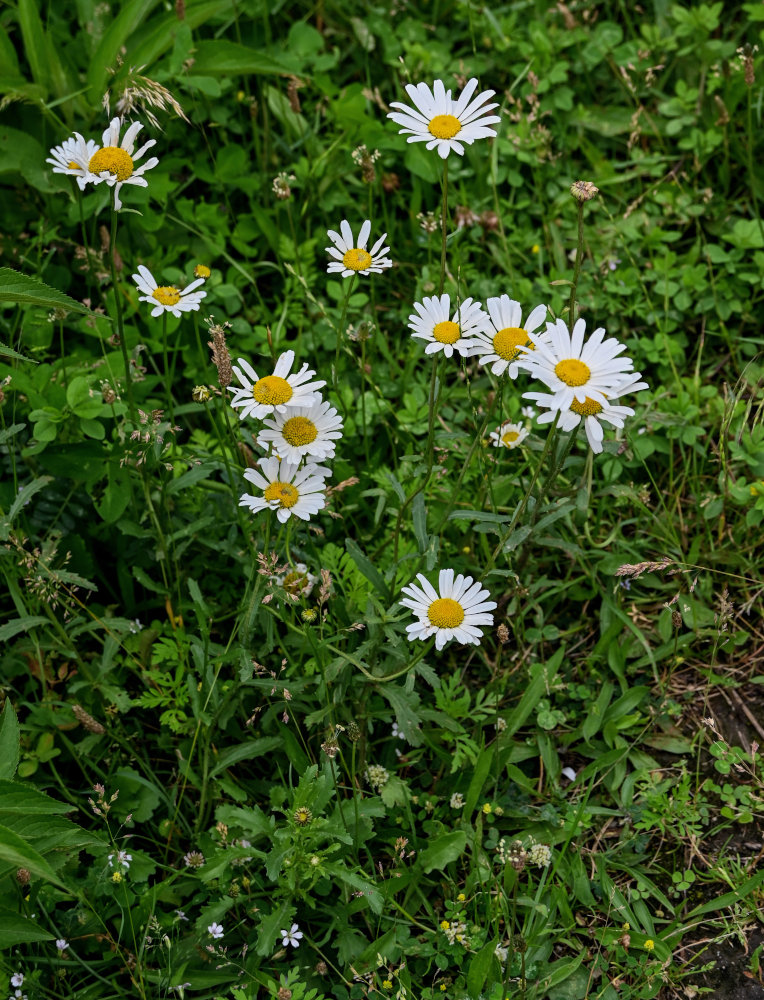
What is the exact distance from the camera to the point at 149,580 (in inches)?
93.7

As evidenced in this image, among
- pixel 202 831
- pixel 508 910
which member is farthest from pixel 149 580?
pixel 508 910

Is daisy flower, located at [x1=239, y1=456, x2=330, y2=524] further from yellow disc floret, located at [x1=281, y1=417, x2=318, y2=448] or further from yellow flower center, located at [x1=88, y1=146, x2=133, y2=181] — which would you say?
yellow flower center, located at [x1=88, y1=146, x2=133, y2=181]

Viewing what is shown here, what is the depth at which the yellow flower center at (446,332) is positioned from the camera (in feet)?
6.51

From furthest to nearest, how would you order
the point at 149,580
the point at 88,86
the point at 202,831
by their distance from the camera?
the point at 88,86 → the point at 149,580 → the point at 202,831

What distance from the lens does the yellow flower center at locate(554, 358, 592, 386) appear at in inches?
70.9

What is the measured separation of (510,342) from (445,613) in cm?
56

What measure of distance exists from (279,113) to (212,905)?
245 cm

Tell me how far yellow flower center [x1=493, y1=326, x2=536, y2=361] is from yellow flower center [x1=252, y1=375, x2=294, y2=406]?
437 millimetres

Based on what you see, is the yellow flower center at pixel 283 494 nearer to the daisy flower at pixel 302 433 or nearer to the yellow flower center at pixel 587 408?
the daisy flower at pixel 302 433

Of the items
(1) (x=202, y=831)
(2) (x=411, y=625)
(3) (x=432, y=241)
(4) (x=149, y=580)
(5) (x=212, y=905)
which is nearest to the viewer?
(2) (x=411, y=625)

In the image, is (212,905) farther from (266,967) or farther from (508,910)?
(508,910)

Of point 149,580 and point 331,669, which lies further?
point 149,580

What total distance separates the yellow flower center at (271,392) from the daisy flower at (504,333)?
1.32 ft

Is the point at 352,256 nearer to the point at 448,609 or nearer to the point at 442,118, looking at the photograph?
the point at 442,118
